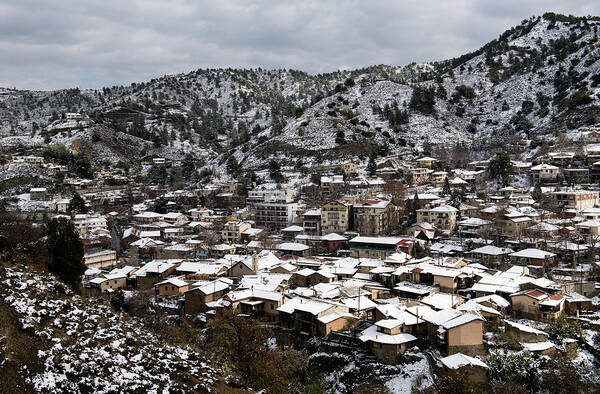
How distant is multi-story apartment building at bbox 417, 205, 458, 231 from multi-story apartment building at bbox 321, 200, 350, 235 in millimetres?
5760

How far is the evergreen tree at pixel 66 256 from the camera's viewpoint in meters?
17.5

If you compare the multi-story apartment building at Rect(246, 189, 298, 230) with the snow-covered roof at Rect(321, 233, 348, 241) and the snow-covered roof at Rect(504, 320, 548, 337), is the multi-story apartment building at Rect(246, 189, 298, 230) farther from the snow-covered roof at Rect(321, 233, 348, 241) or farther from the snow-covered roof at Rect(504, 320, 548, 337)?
the snow-covered roof at Rect(504, 320, 548, 337)

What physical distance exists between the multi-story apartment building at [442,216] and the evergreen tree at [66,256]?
85.0 ft

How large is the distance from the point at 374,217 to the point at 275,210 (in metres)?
9.96

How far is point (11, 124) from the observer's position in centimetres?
11331

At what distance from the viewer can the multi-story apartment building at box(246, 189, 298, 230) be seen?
42.8 meters

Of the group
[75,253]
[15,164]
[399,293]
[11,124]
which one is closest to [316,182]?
[399,293]

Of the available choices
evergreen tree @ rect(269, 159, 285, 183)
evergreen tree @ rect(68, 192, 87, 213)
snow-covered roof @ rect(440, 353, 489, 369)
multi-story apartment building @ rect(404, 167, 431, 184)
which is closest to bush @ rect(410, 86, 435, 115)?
multi-story apartment building @ rect(404, 167, 431, 184)

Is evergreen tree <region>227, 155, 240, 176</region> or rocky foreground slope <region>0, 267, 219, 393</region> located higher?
evergreen tree <region>227, 155, 240, 176</region>

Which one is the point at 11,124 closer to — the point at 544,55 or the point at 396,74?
the point at 396,74

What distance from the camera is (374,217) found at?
37.1 m

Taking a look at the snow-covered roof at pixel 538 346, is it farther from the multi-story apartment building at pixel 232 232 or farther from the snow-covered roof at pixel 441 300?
the multi-story apartment building at pixel 232 232

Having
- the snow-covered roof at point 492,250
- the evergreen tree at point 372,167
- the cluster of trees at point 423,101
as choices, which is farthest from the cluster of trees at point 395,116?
the snow-covered roof at point 492,250

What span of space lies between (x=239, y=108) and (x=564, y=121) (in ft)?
267
